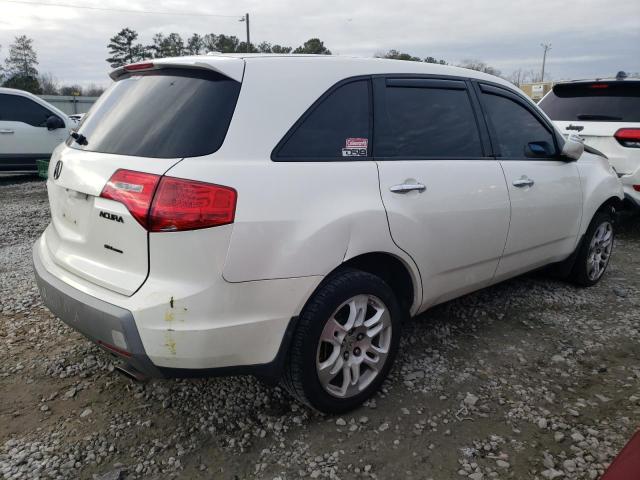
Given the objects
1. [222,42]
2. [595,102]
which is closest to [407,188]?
[595,102]

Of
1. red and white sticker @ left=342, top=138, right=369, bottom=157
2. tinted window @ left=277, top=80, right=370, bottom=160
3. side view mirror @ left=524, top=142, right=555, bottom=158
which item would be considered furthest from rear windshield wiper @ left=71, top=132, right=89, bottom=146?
side view mirror @ left=524, top=142, right=555, bottom=158

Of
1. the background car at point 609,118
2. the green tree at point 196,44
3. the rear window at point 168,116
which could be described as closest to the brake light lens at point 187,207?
the rear window at point 168,116

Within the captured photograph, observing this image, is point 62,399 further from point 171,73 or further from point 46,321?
point 171,73

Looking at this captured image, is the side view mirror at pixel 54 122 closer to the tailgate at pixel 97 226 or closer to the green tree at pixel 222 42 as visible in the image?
the tailgate at pixel 97 226

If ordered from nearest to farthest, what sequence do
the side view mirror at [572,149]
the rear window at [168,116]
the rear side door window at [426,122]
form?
1. the rear window at [168,116]
2. the rear side door window at [426,122]
3. the side view mirror at [572,149]

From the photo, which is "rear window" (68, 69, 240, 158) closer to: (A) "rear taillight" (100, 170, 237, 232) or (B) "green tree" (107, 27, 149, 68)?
(A) "rear taillight" (100, 170, 237, 232)

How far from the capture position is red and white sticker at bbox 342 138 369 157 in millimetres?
2508

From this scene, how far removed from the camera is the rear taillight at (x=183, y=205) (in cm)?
202

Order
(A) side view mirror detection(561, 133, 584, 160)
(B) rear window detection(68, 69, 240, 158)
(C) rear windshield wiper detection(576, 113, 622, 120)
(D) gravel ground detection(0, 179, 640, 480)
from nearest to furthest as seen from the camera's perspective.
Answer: (B) rear window detection(68, 69, 240, 158) → (D) gravel ground detection(0, 179, 640, 480) → (A) side view mirror detection(561, 133, 584, 160) → (C) rear windshield wiper detection(576, 113, 622, 120)

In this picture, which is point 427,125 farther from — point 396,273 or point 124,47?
point 124,47

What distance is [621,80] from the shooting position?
5.80 meters

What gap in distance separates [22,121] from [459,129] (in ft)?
31.3

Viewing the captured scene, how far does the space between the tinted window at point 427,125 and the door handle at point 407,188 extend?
0.55ft

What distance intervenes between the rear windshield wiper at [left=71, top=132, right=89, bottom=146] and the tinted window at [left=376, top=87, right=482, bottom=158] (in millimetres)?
1457
